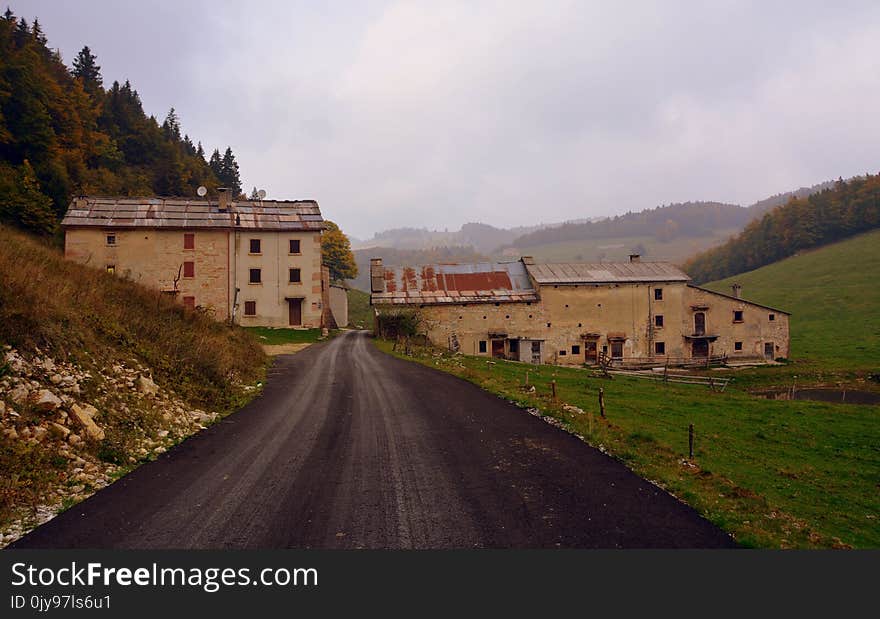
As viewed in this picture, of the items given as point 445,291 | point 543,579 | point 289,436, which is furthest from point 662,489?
point 445,291

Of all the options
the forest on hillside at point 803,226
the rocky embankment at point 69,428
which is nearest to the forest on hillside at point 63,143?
the rocky embankment at point 69,428

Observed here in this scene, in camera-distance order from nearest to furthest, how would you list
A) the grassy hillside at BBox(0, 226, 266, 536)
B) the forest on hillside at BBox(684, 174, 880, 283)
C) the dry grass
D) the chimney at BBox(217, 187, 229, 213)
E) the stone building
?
the grassy hillside at BBox(0, 226, 266, 536)
the dry grass
the stone building
the chimney at BBox(217, 187, 229, 213)
the forest on hillside at BBox(684, 174, 880, 283)

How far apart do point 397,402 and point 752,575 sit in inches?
428

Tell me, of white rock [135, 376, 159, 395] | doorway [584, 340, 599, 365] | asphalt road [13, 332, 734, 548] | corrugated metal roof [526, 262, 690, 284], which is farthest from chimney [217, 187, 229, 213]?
doorway [584, 340, 599, 365]

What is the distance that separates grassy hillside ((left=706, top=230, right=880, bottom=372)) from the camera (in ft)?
145

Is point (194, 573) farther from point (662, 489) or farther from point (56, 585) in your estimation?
point (662, 489)

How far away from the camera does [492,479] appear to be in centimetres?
826

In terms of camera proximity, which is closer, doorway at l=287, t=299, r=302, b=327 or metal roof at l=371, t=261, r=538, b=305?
doorway at l=287, t=299, r=302, b=327

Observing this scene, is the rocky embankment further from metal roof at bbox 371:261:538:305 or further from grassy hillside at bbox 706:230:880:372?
grassy hillside at bbox 706:230:880:372

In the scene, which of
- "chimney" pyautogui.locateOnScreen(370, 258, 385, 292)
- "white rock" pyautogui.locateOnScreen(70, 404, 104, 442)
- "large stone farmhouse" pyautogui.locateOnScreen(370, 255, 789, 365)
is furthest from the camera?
"chimney" pyautogui.locateOnScreen(370, 258, 385, 292)

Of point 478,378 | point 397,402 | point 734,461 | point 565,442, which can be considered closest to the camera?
point 565,442

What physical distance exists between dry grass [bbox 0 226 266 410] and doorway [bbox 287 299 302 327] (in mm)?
20343

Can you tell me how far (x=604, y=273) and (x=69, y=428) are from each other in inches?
1649

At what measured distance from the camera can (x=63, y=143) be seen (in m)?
59.0
